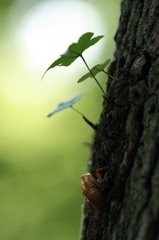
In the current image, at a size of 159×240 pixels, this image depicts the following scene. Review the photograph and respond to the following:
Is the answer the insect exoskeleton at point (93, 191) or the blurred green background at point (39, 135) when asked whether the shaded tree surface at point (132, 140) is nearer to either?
the insect exoskeleton at point (93, 191)

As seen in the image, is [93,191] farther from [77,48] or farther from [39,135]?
[39,135]

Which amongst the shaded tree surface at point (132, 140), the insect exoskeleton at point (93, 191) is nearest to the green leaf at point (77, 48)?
the shaded tree surface at point (132, 140)

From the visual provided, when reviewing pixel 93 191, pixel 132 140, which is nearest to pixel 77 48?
pixel 132 140

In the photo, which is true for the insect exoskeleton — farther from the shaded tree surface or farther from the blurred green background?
the blurred green background

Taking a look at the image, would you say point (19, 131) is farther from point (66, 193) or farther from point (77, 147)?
point (66, 193)

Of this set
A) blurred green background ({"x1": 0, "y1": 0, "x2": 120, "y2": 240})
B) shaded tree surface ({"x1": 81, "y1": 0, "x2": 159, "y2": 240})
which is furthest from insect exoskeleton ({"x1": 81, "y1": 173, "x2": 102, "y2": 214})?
blurred green background ({"x1": 0, "y1": 0, "x2": 120, "y2": 240})

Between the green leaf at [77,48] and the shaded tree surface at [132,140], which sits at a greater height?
the green leaf at [77,48]

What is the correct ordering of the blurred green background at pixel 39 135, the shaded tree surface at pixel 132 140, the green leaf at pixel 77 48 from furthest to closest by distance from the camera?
the blurred green background at pixel 39 135 < the green leaf at pixel 77 48 < the shaded tree surface at pixel 132 140
